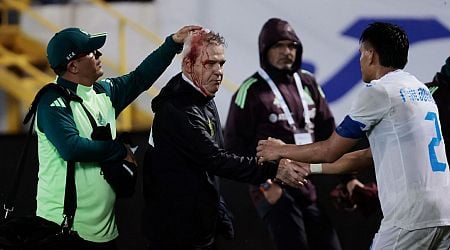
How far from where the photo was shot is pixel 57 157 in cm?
420

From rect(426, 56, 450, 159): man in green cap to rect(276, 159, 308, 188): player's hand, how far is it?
0.84m

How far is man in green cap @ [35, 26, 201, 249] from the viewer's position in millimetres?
4113

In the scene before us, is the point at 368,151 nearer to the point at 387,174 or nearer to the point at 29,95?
the point at 387,174

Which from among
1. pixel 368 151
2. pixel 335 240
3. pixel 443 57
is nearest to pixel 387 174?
pixel 368 151

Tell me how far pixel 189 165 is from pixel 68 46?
0.77 metres

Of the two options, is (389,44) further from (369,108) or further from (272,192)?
(272,192)

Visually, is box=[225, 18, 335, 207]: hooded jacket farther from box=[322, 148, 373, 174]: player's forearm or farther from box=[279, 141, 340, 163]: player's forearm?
box=[279, 141, 340, 163]: player's forearm

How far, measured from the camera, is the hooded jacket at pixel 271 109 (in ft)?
17.8

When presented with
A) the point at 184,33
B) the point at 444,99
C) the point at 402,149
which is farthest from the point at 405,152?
the point at 184,33

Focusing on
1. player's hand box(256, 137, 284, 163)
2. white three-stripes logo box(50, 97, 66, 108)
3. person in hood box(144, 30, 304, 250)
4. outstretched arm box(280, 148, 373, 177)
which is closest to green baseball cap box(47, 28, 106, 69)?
white three-stripes logo box(50, 97, 66, 108)

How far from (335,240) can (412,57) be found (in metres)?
1.79

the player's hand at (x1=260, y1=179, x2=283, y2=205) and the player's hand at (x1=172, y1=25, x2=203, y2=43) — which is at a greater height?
the player's hand at (x1=172, y1=25, x2=203, y2=43)

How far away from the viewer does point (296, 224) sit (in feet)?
17.2

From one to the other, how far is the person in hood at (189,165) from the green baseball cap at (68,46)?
41 cm
